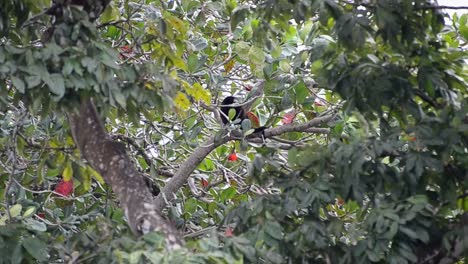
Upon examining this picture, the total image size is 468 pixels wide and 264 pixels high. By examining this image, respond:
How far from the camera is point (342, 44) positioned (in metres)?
2.23

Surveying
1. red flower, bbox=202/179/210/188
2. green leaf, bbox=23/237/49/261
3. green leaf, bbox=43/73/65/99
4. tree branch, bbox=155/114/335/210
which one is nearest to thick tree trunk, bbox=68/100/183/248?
green leaf, bbox=43/73/65/99

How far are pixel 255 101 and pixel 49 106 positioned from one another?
151 centimetres

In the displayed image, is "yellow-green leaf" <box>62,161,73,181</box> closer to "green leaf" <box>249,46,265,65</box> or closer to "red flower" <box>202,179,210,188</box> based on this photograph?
"green leaf" <box>249,46,265,65</box>

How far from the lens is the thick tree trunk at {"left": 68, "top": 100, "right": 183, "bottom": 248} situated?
2.09 metres

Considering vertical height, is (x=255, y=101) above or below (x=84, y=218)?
above

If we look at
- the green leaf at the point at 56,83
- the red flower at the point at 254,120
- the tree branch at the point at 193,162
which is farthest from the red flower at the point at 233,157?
the green leaf at the point at 56,83

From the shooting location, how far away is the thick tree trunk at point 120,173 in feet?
6.86

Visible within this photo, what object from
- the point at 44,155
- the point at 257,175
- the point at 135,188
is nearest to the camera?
the point at 135,188

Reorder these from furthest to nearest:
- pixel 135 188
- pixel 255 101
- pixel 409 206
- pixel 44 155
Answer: pixel 255 101, pixel 44 155, pixel 135 188, pixel 409 206

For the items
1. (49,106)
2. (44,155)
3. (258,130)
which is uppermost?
(49,106)

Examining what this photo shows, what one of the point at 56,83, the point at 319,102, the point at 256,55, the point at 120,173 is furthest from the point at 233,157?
the point at 56,83

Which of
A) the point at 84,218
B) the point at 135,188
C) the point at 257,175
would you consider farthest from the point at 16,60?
the point at 84,218

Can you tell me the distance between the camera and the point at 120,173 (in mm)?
2201

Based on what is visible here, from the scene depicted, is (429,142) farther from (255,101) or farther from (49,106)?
(255,101)
